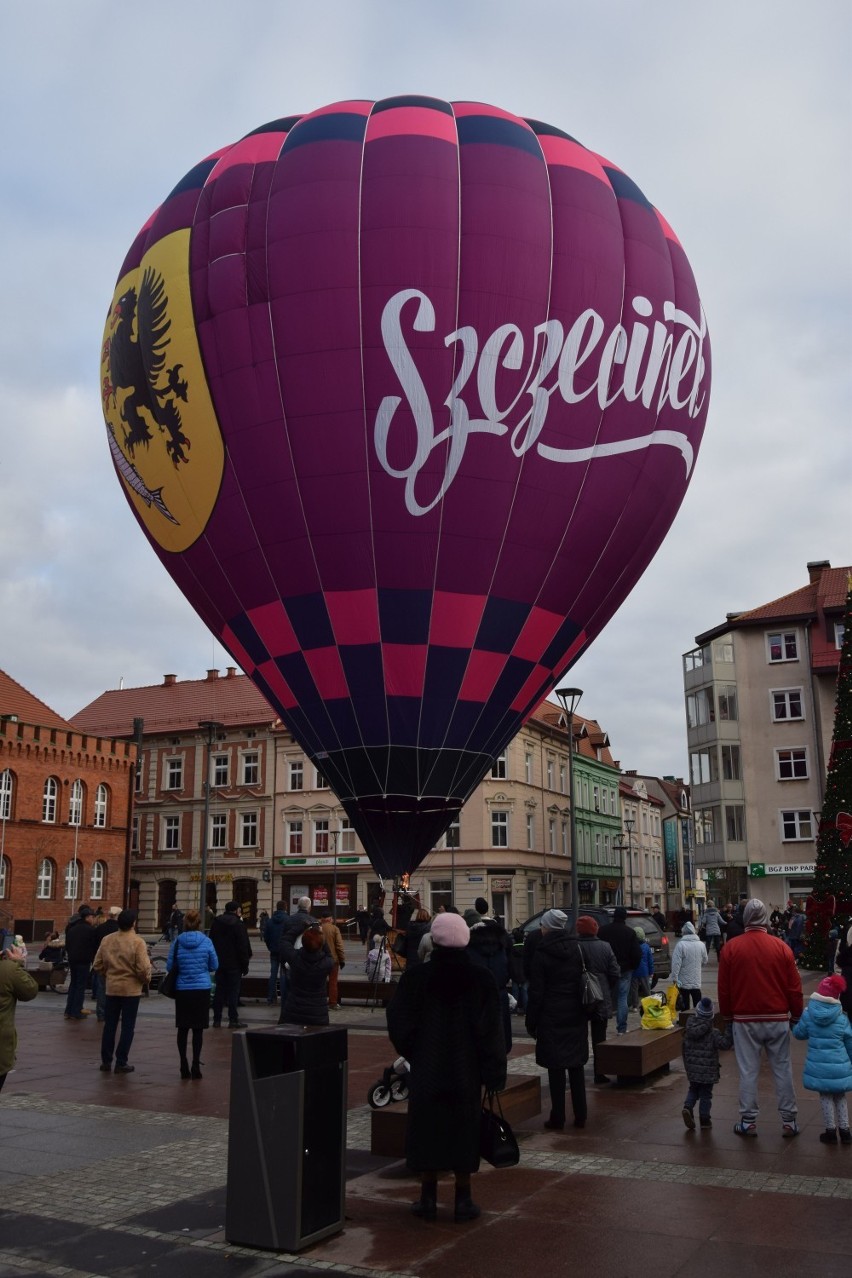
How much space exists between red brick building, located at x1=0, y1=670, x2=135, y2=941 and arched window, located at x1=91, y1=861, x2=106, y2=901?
47 millimetres

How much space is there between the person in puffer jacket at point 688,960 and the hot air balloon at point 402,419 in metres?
4.23

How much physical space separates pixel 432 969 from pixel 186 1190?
2345mm

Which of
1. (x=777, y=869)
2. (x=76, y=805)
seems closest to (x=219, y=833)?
(x=76, y=805)

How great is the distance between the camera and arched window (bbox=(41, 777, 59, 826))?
169 ft

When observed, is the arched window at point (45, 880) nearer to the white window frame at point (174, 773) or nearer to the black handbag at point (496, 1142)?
the white window frame at point (174, 773)

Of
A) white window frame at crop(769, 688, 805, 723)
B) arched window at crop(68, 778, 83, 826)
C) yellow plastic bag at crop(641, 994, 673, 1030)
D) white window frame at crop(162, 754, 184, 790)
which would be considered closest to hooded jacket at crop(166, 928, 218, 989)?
yellow plastic bag at crop(641, 994, 673, 1030)

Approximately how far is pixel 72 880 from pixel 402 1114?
47492 mm

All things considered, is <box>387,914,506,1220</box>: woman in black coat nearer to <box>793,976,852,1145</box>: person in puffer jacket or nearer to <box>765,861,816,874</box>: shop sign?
<box>793,976,852,1145</box>: person in puffer jacket

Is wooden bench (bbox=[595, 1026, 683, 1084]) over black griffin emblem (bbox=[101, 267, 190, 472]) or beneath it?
beneath

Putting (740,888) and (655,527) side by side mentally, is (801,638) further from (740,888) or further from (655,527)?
(655,527)

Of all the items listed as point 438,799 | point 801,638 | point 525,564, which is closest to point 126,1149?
point 438,799

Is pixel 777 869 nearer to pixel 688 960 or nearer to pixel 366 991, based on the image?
pixel 366 991

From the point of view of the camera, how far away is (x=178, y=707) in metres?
65.1

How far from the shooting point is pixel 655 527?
20.7 m
